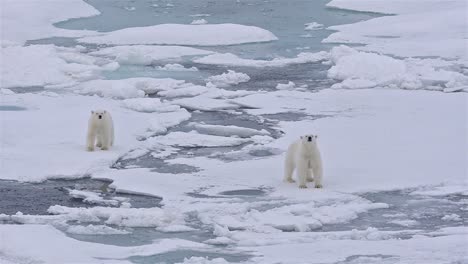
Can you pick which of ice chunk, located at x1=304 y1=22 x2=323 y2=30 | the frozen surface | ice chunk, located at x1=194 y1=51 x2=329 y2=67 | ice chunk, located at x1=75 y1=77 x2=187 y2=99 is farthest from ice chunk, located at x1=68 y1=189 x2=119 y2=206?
ice chunk, located at x1=304 y1=22 x2=323 y2=30

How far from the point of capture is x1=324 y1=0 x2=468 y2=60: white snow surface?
19062 mm

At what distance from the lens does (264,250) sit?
24.9 feet

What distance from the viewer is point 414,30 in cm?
2108

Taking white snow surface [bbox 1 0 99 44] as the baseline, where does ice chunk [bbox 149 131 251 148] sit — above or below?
below

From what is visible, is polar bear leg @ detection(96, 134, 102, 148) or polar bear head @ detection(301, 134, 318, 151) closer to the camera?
polar bear head @ detection(301, 134, 318, 151)

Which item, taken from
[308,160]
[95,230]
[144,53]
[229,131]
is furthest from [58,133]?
[144,53]

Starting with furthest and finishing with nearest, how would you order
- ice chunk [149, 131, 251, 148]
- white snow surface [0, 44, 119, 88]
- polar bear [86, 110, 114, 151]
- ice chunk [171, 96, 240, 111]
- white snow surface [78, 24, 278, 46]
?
white snow surface [78, 24, 278, 46] < white snow surface [0, 44, 119, 88] < ice chunk [171, 96, 240, 111] < ice chunk [149, 131, 251, 148] < polar bear [86, 110, 114, 151]

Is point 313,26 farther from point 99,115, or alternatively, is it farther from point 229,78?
point 99,115

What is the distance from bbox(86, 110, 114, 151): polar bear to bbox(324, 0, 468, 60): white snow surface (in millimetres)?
8586

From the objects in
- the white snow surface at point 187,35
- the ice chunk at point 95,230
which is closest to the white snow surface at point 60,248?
the ice chunk at point 95,230

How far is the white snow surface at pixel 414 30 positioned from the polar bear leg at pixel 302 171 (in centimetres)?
929

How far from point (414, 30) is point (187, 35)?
15.6ft

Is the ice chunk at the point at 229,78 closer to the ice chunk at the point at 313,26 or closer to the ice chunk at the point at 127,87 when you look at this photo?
the ice chunk at the point at 127,87

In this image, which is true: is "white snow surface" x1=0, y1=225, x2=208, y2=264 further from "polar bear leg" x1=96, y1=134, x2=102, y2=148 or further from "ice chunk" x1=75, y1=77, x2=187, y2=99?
"ice chunk" x1=75, y1=77, x2=187, y2=99
